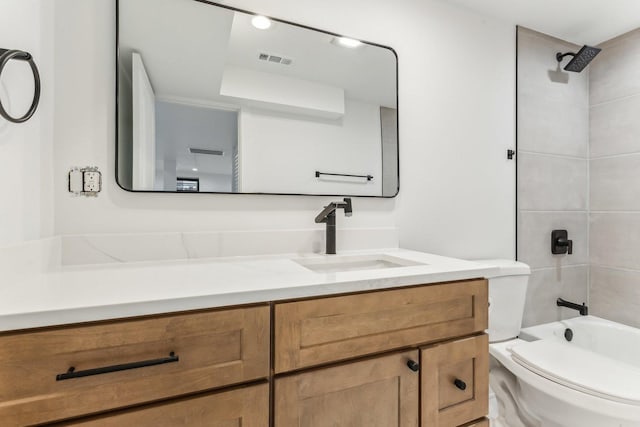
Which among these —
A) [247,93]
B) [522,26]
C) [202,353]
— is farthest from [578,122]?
[202,353]

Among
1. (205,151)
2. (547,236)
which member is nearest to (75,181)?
(205,151)

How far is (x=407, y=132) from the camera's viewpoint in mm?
1568

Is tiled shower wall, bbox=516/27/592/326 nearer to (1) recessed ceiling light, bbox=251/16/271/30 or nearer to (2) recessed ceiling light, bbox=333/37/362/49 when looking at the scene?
(2) recessed ceiling light, bbox=333/37/362/49

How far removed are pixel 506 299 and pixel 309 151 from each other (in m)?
1.21

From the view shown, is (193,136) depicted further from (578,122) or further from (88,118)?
(578,122)

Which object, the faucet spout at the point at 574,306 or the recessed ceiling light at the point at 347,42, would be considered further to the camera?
the faucet spout at the point at 574,306

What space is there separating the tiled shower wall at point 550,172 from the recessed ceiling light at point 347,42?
1.13 metres

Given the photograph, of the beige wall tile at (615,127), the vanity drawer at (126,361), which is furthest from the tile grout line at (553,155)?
the vanity drawer at (126,361)

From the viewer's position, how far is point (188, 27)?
1155 millimetres

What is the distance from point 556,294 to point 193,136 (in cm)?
231

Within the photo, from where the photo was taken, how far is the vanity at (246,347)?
0.58 meters

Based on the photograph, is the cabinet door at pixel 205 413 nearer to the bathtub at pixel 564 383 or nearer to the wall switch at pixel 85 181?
the wall switch at pixel 85 181

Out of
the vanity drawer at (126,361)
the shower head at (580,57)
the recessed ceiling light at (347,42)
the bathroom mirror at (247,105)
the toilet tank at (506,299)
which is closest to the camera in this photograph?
the vanity drawer at (126,361)

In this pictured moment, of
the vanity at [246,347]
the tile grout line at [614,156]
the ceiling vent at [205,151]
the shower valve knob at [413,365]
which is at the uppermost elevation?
the tile grout line at [614,156]
